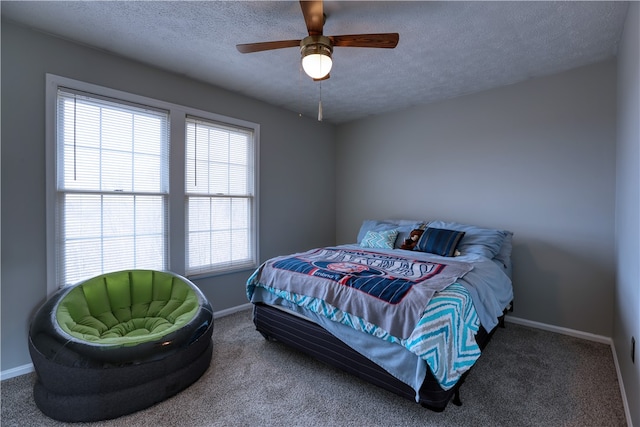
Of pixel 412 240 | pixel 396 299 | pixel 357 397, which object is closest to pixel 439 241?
pixel 412 240

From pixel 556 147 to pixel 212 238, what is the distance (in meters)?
3.80

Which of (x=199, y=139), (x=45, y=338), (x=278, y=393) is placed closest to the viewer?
(x=45, y=338)

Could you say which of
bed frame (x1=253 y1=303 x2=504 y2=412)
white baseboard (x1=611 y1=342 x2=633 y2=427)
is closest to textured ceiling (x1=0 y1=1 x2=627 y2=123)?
bed frame (x1=253 y1=303 x2=504 y2=412)

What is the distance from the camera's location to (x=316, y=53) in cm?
183

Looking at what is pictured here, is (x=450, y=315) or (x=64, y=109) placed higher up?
(x=64, y=109)

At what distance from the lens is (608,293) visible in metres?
2.63

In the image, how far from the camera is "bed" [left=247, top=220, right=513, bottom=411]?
1592 millimetres

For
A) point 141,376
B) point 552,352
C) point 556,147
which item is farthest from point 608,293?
point 141,376

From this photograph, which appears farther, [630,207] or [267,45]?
[267,45]

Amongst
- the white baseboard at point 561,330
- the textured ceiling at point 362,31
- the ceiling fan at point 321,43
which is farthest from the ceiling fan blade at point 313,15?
the white baseboard at point 561,330

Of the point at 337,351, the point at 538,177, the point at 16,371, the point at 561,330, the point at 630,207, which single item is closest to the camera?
the point at 630,207

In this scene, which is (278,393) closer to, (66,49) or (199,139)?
(199,139)

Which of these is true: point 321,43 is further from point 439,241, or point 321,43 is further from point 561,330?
point 561,330

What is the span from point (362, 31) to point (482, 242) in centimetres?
227
